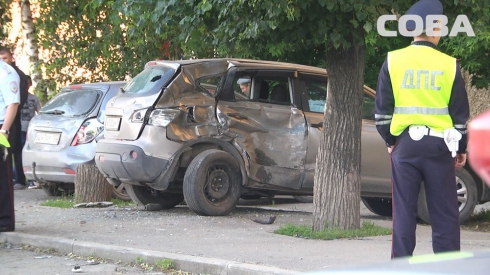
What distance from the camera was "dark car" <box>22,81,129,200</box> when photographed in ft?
40.4

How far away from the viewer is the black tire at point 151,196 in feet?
37.0

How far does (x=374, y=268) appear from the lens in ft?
7.91

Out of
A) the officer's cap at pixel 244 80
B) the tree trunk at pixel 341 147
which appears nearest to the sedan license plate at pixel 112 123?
the officer's cap at pixel 244 80

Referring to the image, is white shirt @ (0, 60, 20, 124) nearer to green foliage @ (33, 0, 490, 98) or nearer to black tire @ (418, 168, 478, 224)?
green foliage @ (33, 0, 490, 98)

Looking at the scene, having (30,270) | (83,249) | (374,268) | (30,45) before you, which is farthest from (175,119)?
(30,45)

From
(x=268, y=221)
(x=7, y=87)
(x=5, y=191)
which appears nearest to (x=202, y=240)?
(x=268, y=221)

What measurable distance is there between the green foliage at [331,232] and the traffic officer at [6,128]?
2810mm

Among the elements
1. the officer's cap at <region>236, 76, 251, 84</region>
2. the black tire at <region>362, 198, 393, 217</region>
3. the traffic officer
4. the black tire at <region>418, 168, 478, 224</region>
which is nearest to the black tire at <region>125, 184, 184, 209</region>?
the officer's cap at <region>236, 76, 251, 84</region>

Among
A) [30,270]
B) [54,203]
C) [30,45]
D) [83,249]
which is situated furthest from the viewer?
[30,45]

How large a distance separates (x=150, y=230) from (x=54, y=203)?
3.37 m

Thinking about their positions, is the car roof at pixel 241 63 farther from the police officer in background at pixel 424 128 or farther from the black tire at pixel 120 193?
the police officer in background at pixel 424 128

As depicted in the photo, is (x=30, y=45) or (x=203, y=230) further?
(x=30, y=45)

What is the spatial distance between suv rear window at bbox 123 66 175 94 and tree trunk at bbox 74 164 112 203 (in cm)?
169

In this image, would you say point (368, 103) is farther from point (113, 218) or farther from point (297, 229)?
point (113, 218)
